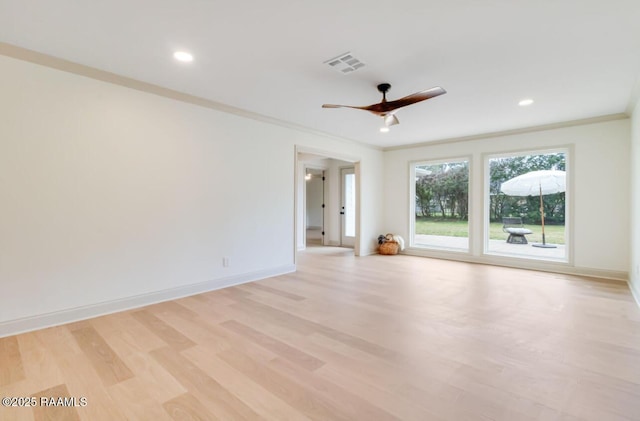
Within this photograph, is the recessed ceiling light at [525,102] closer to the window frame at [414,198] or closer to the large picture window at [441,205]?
the window frame at [414,198]

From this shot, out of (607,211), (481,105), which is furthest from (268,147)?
(607,211)

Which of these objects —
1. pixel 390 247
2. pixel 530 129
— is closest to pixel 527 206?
pixel 530 129

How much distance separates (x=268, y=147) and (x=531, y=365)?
4.02m

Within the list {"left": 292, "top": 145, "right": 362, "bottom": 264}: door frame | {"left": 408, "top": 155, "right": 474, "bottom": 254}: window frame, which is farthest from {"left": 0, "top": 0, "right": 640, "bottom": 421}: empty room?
{"left": 408, "top": 155, "right": 474, "bottom": 254}: window frame

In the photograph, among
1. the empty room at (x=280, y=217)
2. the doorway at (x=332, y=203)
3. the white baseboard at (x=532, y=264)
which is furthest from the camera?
the doorway at (x=332, y=203)

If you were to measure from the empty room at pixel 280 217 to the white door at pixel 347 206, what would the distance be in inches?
109

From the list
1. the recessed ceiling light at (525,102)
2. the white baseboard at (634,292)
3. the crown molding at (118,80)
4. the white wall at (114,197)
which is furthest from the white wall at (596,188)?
the white wall at (114,197)

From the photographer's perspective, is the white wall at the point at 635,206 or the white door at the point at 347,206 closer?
the white wall at the point at 635,206

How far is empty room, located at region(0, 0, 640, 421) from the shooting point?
1.90 m

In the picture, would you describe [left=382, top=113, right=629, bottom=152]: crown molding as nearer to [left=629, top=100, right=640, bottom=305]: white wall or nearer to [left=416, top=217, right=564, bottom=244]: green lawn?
[left=629, top=100, right=640, bottom=305]: white wall

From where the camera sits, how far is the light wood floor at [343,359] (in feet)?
5.46

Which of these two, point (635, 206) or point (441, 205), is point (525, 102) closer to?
point (635, 206)

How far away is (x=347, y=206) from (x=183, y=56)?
5.83m

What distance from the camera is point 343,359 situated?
85.7 inches
